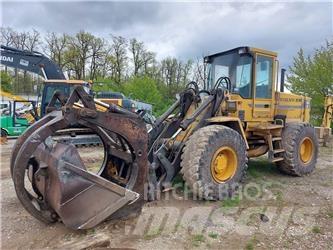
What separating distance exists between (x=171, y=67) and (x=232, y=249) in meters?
32.9

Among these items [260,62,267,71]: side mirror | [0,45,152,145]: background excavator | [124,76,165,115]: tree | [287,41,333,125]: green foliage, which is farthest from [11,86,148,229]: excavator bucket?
[124,76,165,115]: tree

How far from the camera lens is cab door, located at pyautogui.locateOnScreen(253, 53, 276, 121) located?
585 centimetres

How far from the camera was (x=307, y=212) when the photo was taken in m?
4.36

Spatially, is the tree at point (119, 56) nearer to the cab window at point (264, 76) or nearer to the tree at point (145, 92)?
the tree at point (145, 92)

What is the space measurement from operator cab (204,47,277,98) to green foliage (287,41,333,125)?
11.9 metres

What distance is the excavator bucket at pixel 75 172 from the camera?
317 centimetres

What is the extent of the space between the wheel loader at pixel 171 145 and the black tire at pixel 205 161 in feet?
0.04

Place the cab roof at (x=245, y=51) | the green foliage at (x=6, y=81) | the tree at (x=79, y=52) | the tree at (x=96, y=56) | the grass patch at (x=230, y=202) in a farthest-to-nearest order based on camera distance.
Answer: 1. the tree at (x=96, y=56)
2. the tree at (x=79, y=52)
3. the green foliage at (x=6, y=81)
4. the cab roof at (x=245, y=51)
5. the grass patch at (x=230, y=202)

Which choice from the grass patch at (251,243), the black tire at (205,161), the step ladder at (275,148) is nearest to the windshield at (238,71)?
the step ladder at (275,148)

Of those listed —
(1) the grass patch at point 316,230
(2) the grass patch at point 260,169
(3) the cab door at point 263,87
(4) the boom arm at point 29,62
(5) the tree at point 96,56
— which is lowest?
(1) the grass patch at point 316,230

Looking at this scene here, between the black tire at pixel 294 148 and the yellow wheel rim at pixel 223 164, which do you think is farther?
the black tire at pixel 294 148

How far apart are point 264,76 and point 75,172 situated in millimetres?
4150

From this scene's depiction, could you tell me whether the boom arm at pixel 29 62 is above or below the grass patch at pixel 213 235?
above

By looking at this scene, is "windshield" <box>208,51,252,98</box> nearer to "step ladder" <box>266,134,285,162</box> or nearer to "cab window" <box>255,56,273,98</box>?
"cab window" <box>255,56,273,98</box>
